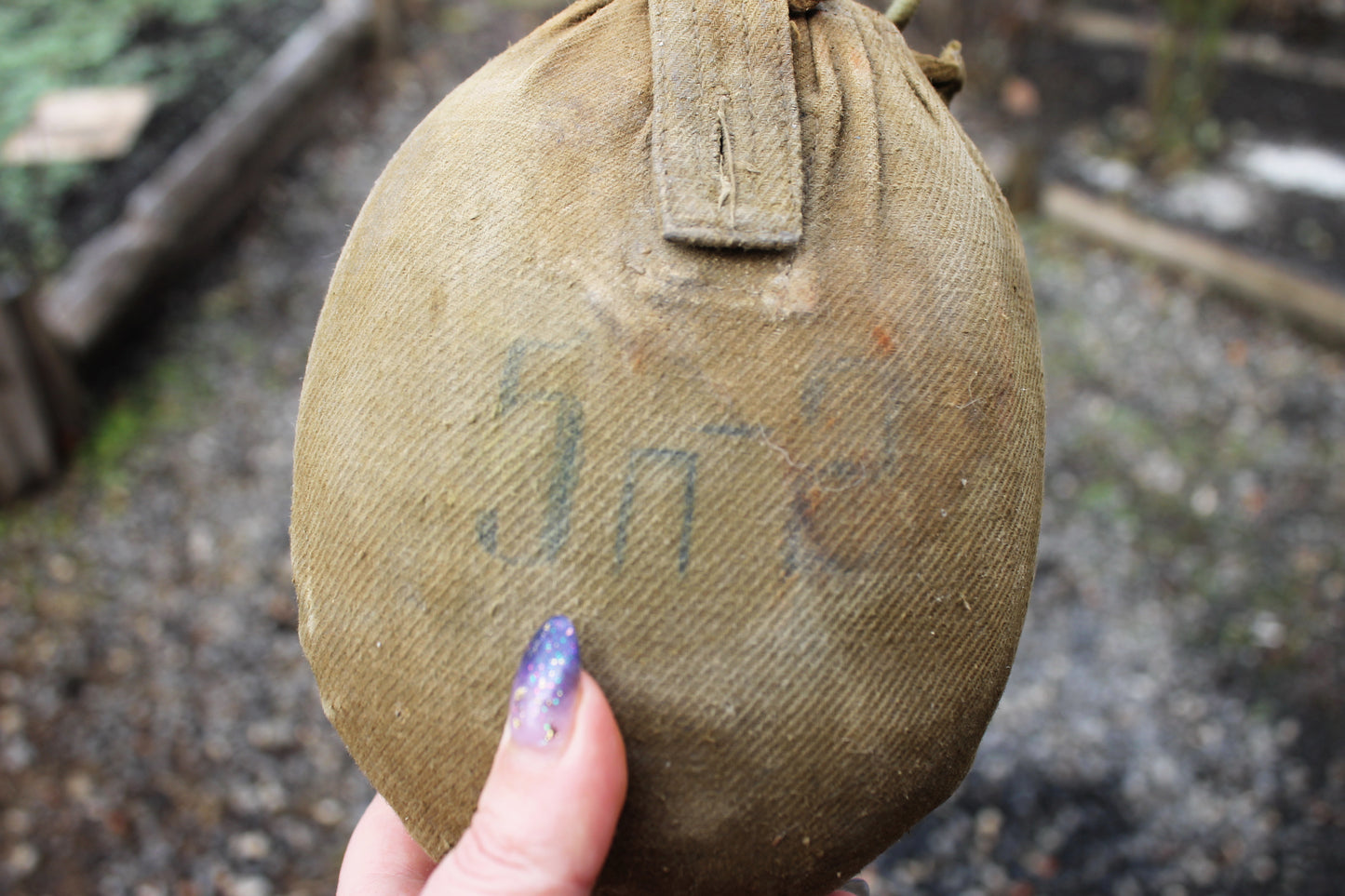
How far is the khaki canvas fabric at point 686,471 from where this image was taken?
39.1 inches

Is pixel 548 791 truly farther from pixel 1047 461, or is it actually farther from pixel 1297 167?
pixel 1297 167

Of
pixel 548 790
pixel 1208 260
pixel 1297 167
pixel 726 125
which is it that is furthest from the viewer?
pixel 1297 167

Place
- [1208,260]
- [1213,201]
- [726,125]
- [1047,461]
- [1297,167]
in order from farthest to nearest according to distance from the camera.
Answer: [1297,167] → [1213,201] → [1208,260] → [1047,461] → [726,125]

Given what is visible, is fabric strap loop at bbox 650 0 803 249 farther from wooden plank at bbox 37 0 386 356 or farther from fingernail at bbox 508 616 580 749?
wooden plank at bbox 37 0 386 356

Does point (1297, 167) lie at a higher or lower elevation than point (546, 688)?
lower

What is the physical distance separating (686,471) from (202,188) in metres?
3.92

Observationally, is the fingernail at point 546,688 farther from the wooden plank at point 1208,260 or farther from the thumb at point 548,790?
the wooden plank at point 1208,260

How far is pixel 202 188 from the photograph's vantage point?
167 inches

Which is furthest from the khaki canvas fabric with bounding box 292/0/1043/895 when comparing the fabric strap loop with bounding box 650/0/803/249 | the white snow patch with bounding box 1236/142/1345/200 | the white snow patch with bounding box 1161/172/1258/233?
the white snow patch with bounding box 1236/142/1345/200

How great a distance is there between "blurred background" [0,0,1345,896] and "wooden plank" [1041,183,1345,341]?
0.05 feet

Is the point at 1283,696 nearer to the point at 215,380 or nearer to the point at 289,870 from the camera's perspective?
the point at 289,870

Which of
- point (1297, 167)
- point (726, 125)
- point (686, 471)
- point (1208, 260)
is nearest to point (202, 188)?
point (726, 125)

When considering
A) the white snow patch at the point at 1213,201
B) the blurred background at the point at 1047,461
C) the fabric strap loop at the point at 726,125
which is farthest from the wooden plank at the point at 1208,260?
the fabric strap loop at the point at 726,125

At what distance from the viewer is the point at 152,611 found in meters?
3.07
